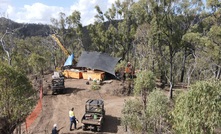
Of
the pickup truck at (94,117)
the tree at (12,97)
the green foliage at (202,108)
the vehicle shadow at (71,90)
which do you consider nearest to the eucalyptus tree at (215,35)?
the pickup truck at (94,117)

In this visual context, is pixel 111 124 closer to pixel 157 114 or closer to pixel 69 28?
pixel 157 114

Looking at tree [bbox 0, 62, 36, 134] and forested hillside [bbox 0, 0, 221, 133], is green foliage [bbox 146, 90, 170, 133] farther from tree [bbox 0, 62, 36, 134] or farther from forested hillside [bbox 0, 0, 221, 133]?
tree [bbox 0, 62, 36, 134]

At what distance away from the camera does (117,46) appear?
42.1m

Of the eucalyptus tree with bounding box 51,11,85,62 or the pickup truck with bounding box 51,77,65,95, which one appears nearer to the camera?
the pickup truck with bounding box 51,77,65,95

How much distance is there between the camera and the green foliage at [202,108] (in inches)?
365

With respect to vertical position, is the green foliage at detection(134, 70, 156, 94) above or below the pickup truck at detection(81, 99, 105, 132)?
above

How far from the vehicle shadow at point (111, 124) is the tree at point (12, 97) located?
6.94 m

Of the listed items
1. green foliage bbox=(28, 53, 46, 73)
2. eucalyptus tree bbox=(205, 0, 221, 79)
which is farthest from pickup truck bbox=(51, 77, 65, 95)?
eucalyptus tree bbox=(205, 0, 221, 79)

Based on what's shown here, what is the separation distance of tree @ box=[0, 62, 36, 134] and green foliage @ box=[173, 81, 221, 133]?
8717 millimetres

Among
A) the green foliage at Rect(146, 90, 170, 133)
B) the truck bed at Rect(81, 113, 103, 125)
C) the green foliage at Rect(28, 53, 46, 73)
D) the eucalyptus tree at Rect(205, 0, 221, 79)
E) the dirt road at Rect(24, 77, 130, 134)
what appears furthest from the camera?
the green foliage at Rect(28, 53, 46, 73)

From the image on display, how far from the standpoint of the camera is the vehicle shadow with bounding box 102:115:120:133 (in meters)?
18.5

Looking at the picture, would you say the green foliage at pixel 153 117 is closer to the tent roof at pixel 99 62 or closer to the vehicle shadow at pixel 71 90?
the vehicle shadow at pixel 71 90

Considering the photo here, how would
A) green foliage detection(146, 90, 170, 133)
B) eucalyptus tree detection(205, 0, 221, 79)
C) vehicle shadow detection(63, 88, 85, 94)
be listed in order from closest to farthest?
green foliage detection(146, 90, 170, 133) → eucalyptus tree detection(205, 0, 221, 79) → vehicle shadow detection(63, 88, 85, 94)

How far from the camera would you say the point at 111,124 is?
1970cm
